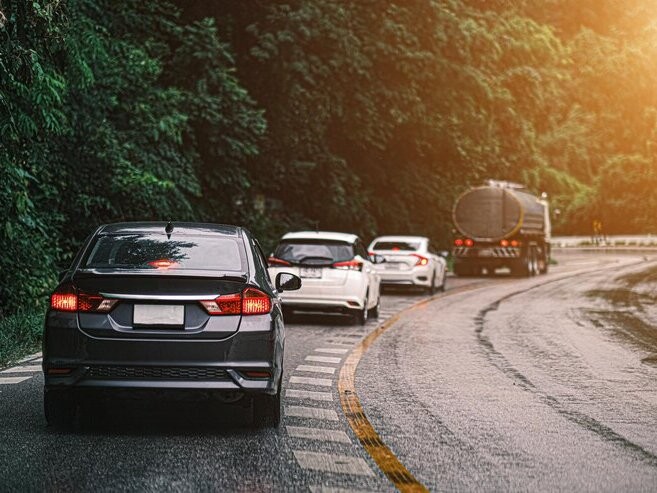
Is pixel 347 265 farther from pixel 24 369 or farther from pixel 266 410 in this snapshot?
pixel 266 410

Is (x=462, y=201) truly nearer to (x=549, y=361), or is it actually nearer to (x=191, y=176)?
(x=191, y=176)

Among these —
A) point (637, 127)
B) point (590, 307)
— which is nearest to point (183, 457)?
point (590, 307)

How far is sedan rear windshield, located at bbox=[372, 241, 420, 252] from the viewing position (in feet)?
90.6

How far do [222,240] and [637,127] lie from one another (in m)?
72.5

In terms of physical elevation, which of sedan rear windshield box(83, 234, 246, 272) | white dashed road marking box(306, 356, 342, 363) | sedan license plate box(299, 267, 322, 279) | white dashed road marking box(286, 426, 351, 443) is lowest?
white dashed road marking box(306, 356, 342, 363)

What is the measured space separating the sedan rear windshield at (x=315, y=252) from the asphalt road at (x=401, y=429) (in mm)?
3109

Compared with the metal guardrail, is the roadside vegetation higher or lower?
higher

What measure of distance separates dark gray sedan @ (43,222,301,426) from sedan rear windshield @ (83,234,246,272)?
42 millimetres

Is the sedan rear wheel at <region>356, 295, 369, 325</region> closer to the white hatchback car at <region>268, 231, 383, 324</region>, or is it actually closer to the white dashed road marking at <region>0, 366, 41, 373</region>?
the white hatchback car at <region>268, 231, 383, 324</region>

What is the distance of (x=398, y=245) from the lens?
2795cm

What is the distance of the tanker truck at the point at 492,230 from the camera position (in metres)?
38.0

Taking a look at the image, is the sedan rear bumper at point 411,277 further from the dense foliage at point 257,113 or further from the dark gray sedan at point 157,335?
Result: the dark gray sedan at point 157,335

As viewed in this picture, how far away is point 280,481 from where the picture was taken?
662 cm

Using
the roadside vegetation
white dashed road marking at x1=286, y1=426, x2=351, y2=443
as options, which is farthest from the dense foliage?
white dashed road marking at x1=286, y1=426, x2=351, y2=443
